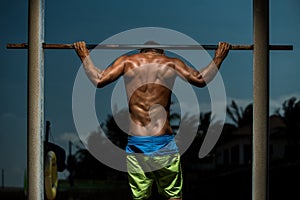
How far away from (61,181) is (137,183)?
3.00m

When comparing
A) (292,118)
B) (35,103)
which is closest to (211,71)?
(35,103)

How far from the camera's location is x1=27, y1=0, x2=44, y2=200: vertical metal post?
9.53 ft

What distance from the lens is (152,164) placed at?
3.10 meters

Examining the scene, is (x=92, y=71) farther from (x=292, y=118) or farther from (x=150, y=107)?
(x=292, y=118)

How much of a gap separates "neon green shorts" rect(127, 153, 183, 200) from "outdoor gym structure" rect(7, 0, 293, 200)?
1.16 ft

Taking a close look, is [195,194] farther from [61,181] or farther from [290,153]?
[61,181]

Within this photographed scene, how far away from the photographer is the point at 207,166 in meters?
6.69

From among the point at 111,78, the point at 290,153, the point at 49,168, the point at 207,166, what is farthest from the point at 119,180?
the point at 111,78

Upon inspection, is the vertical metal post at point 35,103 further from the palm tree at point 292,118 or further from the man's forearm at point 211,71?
the palm tree at point 292,118

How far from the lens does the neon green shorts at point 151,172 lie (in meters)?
3.09

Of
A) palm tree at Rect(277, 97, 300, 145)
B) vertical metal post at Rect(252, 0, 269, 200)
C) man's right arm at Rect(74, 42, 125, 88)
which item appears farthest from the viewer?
palm tree at Rect(277, 97, 300, 145)

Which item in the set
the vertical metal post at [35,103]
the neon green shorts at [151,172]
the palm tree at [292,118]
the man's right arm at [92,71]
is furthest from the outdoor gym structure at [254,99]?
the palm tree at [292,118]

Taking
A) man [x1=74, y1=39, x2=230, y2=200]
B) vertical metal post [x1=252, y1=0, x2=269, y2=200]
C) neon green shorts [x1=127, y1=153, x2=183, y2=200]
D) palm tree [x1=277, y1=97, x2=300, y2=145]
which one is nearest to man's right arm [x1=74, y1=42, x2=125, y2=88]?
man [x1=74, y1=39, x2=230, y2=200]

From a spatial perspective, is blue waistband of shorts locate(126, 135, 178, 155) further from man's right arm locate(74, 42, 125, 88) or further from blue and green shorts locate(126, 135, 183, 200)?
man's right arm locate(74, 42, 125, 88)
